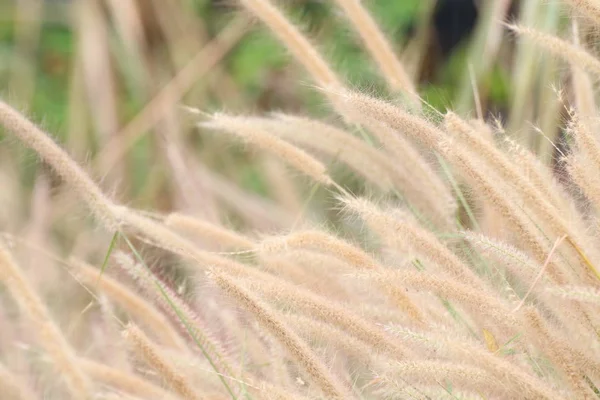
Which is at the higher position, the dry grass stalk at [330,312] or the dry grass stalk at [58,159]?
the dry grass stalk at [58,159]

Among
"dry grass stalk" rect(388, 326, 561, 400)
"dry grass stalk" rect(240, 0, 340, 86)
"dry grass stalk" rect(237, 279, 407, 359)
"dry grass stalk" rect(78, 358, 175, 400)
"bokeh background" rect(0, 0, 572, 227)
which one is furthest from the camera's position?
"bokeh background" rect(0, 0, 572, 227)

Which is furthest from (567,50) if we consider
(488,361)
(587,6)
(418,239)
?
(488,361)

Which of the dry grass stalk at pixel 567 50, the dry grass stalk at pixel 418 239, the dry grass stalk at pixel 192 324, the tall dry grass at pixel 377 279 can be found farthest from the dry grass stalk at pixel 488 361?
the dry grass stalk at pixel 567 50

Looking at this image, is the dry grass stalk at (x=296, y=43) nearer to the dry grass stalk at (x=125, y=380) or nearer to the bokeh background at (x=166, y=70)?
the dry grass stalk at (x=125, y=380)

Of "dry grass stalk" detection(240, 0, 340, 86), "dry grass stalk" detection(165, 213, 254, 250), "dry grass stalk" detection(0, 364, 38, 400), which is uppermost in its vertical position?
"dry grass stalk" detection(240, 0, 340, 86)

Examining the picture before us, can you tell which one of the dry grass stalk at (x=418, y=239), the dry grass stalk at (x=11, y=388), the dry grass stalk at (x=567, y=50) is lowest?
the dry grass stalk at (x=11, y=388)

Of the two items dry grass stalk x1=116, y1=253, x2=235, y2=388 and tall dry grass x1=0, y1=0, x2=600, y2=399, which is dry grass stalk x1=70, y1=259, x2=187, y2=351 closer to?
tall dry grass x1=0, y1=0, x2=600, y2=399

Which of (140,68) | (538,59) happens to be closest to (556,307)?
(538,59)

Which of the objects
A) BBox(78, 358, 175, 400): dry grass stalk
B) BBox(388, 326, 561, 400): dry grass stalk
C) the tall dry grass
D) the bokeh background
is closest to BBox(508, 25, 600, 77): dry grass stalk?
the tall dry grass

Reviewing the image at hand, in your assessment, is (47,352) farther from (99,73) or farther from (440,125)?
(99,73)
